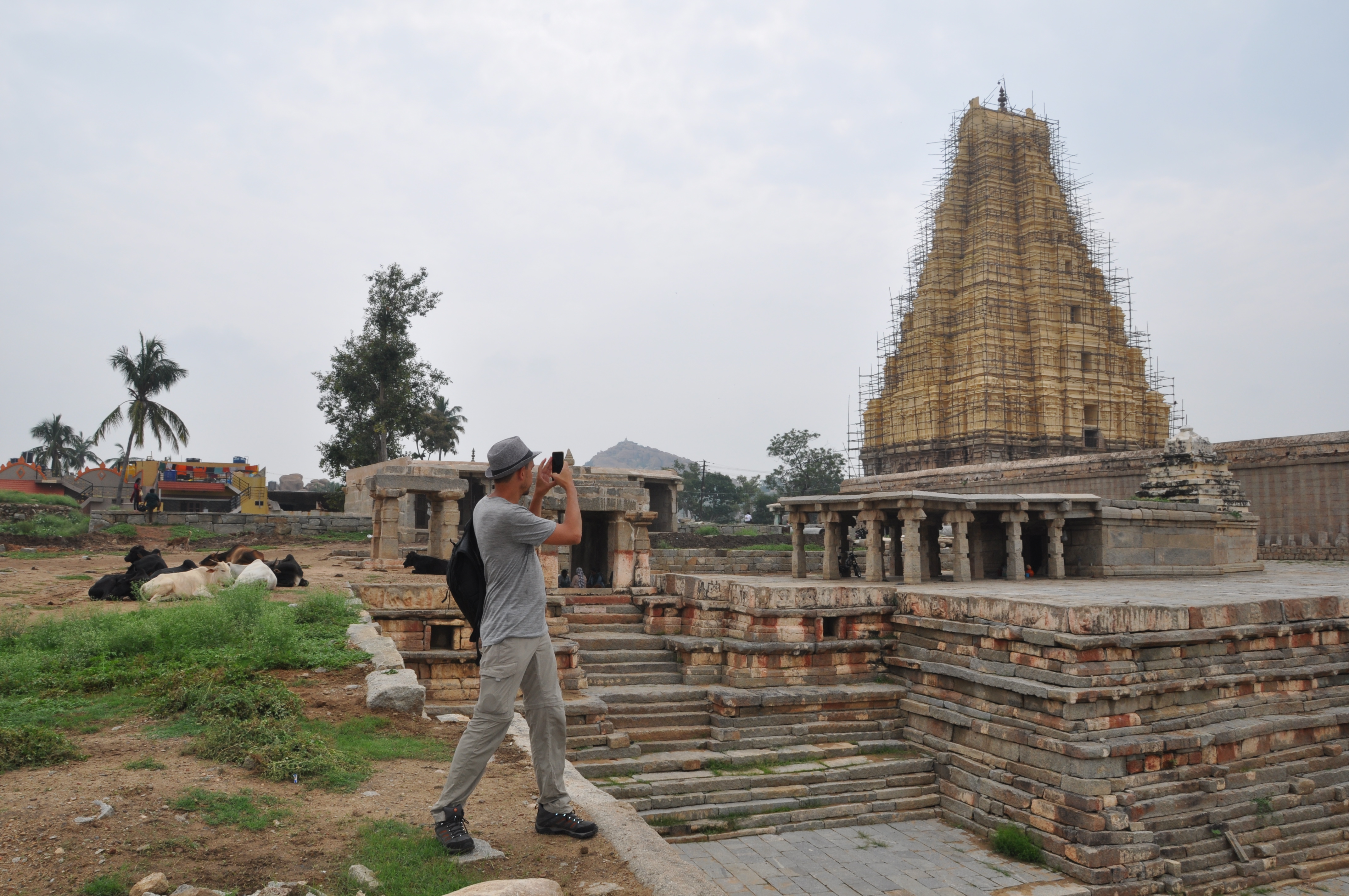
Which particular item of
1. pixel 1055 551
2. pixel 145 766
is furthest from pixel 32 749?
pixel 1055 551

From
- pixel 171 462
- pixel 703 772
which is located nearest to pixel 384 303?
pixel 171 462

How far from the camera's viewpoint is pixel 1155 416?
2709 centimetres

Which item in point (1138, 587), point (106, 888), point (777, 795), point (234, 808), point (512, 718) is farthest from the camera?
point (1138, 587)

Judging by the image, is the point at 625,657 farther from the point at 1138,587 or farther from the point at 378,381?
the point at 378,381

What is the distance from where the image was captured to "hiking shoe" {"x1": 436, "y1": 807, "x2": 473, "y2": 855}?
320 cm

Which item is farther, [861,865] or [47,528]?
[47,528]

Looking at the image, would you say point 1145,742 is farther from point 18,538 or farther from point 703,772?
point 18,538

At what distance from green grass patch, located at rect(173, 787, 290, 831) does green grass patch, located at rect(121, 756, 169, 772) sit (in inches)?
15.3

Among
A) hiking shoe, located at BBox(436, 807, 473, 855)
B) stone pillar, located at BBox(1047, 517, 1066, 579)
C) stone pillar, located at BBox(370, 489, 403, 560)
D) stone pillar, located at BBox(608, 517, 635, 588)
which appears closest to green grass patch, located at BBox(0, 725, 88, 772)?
hiking shoe, located at BBox(436, 807, 473, 855)

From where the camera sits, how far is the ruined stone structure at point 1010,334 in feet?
85.5

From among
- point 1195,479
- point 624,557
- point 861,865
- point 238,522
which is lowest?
point 861,865

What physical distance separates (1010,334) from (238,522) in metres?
22.8

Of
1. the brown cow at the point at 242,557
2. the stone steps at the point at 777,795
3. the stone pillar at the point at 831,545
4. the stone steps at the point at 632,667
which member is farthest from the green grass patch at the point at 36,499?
the stone steps at the point at 777,795

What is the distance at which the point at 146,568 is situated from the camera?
10188 mm
